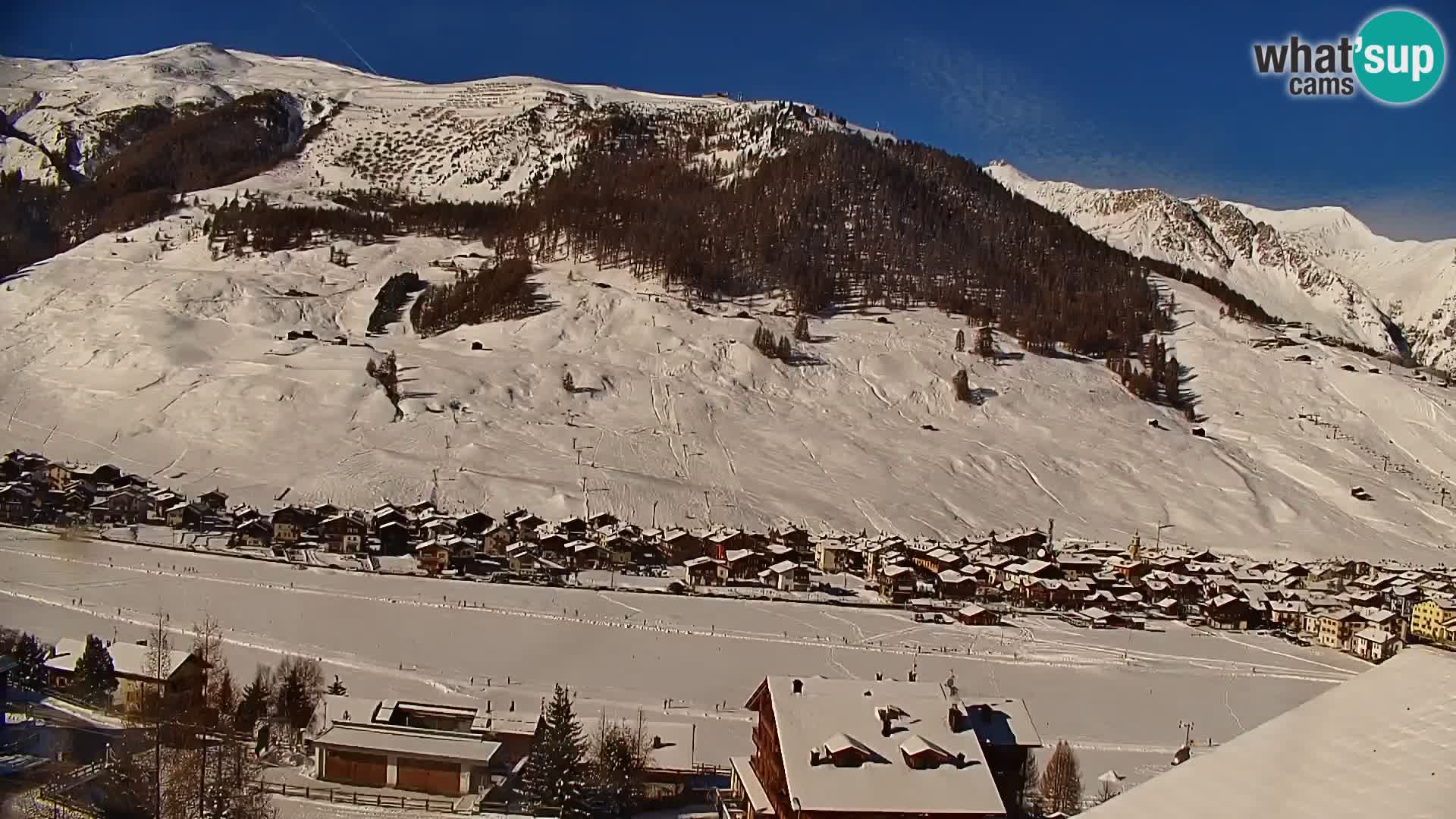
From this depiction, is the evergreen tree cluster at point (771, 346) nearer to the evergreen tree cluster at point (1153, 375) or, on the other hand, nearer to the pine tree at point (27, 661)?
the evergreen tree cluster at point (1153, 375)

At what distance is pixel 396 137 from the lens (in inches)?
3226

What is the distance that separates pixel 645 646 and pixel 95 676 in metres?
7.53

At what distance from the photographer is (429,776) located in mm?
9742

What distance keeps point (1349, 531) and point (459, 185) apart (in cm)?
5928

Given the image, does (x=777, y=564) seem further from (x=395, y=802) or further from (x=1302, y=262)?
(x=1302, y=262)

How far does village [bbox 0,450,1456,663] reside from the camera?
21125 millimetres

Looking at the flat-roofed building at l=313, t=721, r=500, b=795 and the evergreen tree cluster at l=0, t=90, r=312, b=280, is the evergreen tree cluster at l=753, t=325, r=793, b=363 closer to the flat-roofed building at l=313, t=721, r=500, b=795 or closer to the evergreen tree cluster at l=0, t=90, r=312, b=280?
the evergreen tree cluster at l=0, t=90, r=312, b=280

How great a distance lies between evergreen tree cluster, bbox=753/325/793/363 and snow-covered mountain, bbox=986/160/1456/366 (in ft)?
303

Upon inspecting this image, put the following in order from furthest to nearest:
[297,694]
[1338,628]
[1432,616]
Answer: [1432,616], [1338,628], [297,694]

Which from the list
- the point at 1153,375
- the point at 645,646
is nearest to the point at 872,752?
the point at 645,646

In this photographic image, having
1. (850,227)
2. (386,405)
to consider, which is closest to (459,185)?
(850,227)

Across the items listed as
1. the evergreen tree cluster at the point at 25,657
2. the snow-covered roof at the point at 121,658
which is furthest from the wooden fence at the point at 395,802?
the evergreen tree cluster at the point at 25,657

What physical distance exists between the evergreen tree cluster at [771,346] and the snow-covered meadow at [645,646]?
2074 centimetres

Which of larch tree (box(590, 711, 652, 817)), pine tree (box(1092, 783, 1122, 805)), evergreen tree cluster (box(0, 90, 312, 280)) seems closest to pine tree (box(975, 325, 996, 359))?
evergreen tree cluster (box(0, 90, 312, 280))
